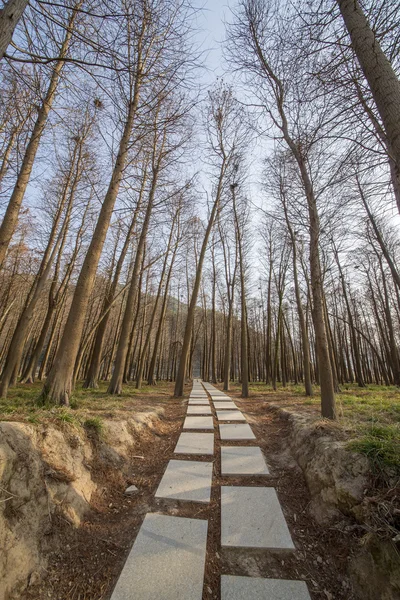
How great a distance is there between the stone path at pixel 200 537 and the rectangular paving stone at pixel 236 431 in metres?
0.59

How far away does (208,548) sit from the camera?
1753 millimetres

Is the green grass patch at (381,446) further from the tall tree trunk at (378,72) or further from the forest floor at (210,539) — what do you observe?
the tall tree trunk at (378,72)

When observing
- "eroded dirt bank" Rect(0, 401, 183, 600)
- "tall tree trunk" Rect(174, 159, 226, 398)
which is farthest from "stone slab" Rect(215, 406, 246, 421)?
"tall tree trunk" Rect(174, 159, 226, 398)

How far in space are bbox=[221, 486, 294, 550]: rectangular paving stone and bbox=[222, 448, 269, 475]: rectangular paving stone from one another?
32 cm

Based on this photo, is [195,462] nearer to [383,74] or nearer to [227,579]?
[227,579]

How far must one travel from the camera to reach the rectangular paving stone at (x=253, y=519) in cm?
178

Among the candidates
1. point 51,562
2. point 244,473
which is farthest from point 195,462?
point 51,562

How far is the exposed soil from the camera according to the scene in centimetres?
148

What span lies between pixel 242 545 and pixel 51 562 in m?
1.33

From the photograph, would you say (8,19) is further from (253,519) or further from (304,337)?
(304,337)

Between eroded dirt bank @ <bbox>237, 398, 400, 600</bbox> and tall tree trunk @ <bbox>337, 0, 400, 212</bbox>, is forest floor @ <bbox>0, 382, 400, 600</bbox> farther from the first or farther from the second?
tall tree trunk @ <bbox>337, 0, 400, 212</bbox>

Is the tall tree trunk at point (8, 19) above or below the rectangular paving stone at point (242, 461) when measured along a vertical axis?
above

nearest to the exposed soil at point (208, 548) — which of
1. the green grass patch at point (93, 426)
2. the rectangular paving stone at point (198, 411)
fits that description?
the green grass patch at point (93, 426)

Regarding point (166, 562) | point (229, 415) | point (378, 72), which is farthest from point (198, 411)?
point (378, 72)
